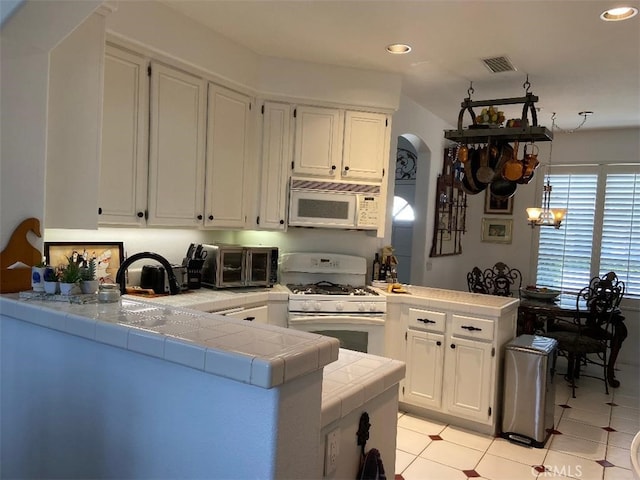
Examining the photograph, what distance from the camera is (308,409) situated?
1.10 metres

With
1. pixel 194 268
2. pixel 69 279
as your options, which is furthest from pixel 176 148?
pixel 69 279

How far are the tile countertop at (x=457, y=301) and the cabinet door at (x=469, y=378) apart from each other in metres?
0.24

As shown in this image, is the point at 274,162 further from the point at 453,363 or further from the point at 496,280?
the point at 496,280

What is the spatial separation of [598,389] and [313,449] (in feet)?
15.2

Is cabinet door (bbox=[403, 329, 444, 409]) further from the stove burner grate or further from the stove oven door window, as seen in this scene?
the stove burner grate

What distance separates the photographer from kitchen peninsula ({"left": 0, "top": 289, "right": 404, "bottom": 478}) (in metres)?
1.04

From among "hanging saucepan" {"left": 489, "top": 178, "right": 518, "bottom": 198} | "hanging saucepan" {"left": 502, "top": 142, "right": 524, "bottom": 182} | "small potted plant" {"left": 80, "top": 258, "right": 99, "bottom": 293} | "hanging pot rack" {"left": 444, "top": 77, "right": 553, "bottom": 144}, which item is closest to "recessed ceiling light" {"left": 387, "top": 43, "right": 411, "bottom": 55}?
"hanging pot rack" {"left": 444, "top": 77, "right": 553, "bottom": 144}

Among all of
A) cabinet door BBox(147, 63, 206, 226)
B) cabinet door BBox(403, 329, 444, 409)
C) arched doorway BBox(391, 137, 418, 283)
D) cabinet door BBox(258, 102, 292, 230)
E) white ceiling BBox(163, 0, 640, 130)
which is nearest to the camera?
white ceiling BBox(163, 0, 640, 130)

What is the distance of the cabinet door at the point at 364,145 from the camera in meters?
3.86

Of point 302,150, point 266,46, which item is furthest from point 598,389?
point 266,46

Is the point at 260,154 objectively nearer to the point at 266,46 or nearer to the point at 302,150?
the point at 302,150

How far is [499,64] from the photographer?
3.58 metres

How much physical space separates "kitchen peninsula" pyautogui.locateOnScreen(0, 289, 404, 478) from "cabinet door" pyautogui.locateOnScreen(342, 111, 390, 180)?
7.81 feet

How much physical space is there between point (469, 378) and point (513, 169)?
155cm
